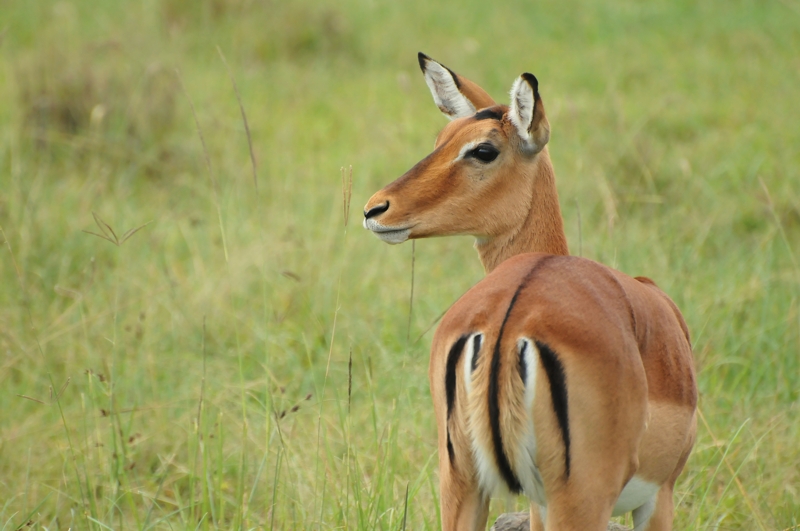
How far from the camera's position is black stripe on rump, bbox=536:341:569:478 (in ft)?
5.78

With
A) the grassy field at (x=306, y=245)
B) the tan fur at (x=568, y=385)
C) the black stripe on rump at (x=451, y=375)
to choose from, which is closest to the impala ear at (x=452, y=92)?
the grassy field at (x=306, y=245)

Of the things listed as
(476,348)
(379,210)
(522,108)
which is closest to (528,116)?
(522,108)

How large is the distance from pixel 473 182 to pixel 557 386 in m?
0.87

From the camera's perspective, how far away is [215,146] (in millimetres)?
6773

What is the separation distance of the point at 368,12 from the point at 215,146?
4089mm

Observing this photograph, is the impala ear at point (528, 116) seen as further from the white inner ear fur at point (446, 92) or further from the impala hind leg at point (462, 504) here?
the impala hind leg at point (462, 504)

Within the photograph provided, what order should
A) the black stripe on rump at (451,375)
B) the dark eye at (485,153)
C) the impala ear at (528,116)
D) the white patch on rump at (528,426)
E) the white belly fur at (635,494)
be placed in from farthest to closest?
the dark eye at (485,153)
the impala ear at (528,116)
the white belly fur at (635,494)
the black stripe on rump at (451,375)
the white patch on rump at (528,426)

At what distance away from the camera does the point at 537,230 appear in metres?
2.57

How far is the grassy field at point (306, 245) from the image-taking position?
123 inches

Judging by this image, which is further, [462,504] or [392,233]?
A: [392,233]

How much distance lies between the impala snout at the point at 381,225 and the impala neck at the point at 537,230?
0.29 meters

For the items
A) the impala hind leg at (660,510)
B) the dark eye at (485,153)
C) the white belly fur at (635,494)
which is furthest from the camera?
the dark eye at (485,153)

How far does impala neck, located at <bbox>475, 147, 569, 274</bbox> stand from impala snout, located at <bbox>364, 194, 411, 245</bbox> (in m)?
0.29

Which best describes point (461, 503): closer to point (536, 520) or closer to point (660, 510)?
point (536, 520)
